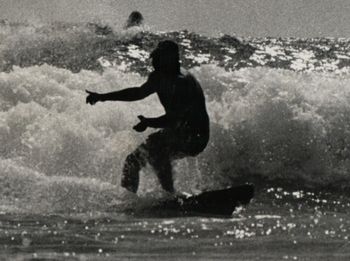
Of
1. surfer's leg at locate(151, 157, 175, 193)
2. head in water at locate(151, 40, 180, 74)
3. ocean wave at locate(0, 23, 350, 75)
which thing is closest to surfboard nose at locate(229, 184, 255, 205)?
surfer's leg at locate(151, 157, 175, 193)

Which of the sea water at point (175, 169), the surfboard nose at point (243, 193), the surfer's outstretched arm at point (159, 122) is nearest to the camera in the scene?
the sea water at point (175, 169)

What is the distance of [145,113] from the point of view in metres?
16.9

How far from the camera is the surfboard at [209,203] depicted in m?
9.76

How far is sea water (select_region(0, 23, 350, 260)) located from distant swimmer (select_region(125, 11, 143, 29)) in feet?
36.3

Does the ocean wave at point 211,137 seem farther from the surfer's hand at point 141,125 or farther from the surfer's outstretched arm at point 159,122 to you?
the surfer's hand at point 141,125

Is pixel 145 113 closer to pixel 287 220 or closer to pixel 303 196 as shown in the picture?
pixel 303 196

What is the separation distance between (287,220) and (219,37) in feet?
92.1

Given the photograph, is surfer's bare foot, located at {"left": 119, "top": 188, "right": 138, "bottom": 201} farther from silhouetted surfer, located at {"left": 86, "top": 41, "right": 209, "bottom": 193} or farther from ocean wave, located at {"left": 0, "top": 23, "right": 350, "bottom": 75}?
ocean wave, located at {"left": 0, "top": 23, "right": 350, "bottom": 75}

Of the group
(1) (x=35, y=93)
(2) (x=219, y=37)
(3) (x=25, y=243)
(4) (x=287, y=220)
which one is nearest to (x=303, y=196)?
(4) (x=287, y=220)

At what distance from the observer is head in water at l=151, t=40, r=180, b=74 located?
1010cm

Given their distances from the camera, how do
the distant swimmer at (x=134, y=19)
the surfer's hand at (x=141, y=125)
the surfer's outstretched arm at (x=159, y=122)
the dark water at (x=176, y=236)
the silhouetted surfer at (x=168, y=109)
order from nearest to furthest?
1. the dark water at (x=176, y=236)
2. the surfer's hand at (x=141, y=125)
3. the surfer's outstretched arm at (x=159, y=122)
4. the silhouetted surfer at (x=168, y=109)
5. the distant swimmer at (x=134, y=19)

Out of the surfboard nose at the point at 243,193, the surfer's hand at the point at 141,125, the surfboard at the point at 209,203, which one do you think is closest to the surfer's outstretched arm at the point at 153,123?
the surfer's hand at the point at 141,125

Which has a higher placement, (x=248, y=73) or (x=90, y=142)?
(x=248, y=73)

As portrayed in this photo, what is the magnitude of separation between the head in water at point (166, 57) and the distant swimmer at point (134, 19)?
82.8 feet
